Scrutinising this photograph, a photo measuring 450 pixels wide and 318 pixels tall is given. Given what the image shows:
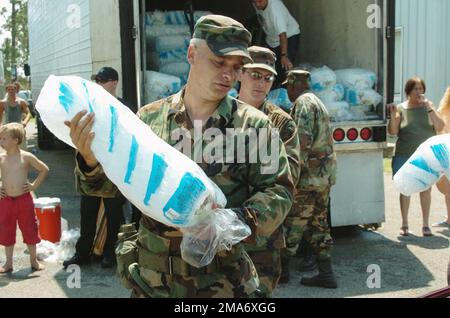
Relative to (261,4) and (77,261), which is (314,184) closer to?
(77,261)

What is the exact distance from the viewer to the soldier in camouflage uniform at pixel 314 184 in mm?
4750

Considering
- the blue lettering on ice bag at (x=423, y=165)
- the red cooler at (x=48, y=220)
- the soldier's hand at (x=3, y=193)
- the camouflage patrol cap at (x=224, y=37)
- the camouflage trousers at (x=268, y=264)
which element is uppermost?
the camouflage patrol cap at (x=224, y=37)

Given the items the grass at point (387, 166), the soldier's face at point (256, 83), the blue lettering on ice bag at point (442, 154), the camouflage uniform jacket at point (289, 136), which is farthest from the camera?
the grass at point (387, 166)

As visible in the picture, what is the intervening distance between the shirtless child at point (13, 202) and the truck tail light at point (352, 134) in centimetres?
284

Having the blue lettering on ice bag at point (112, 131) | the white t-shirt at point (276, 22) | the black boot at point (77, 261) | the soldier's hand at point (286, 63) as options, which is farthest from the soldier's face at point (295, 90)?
the blue lettering on ice bag at point (112, 131)

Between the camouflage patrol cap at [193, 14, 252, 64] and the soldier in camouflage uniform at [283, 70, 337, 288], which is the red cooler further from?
the camouflage patrol cap at [193, 14, 252, 64]

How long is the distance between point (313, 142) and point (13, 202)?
2.59 m

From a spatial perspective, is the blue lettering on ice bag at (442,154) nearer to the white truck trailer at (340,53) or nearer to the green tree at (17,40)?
the white truck trailer at (340,53)

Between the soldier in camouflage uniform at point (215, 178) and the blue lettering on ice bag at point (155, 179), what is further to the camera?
the soldier in camouflage uniform at point (215, 178)

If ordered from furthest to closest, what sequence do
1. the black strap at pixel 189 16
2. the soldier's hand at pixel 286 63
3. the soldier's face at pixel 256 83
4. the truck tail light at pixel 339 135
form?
1. the black strap at pixel 189 16
2. the soldier's hand at pixel 286 63
3. the truck tail light at pixel 339 135
4. the soldier's face at pixel 256 83

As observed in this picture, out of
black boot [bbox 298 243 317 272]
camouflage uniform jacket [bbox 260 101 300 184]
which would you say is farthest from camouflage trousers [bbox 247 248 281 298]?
black boot [bbox 298 243 317 272]

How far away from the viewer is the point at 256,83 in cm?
386

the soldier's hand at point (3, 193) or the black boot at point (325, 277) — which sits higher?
the soldier's hand at point (3, 193)

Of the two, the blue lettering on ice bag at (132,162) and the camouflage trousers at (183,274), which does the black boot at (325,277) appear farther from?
the blue lettering on ice bag at (132,162)
